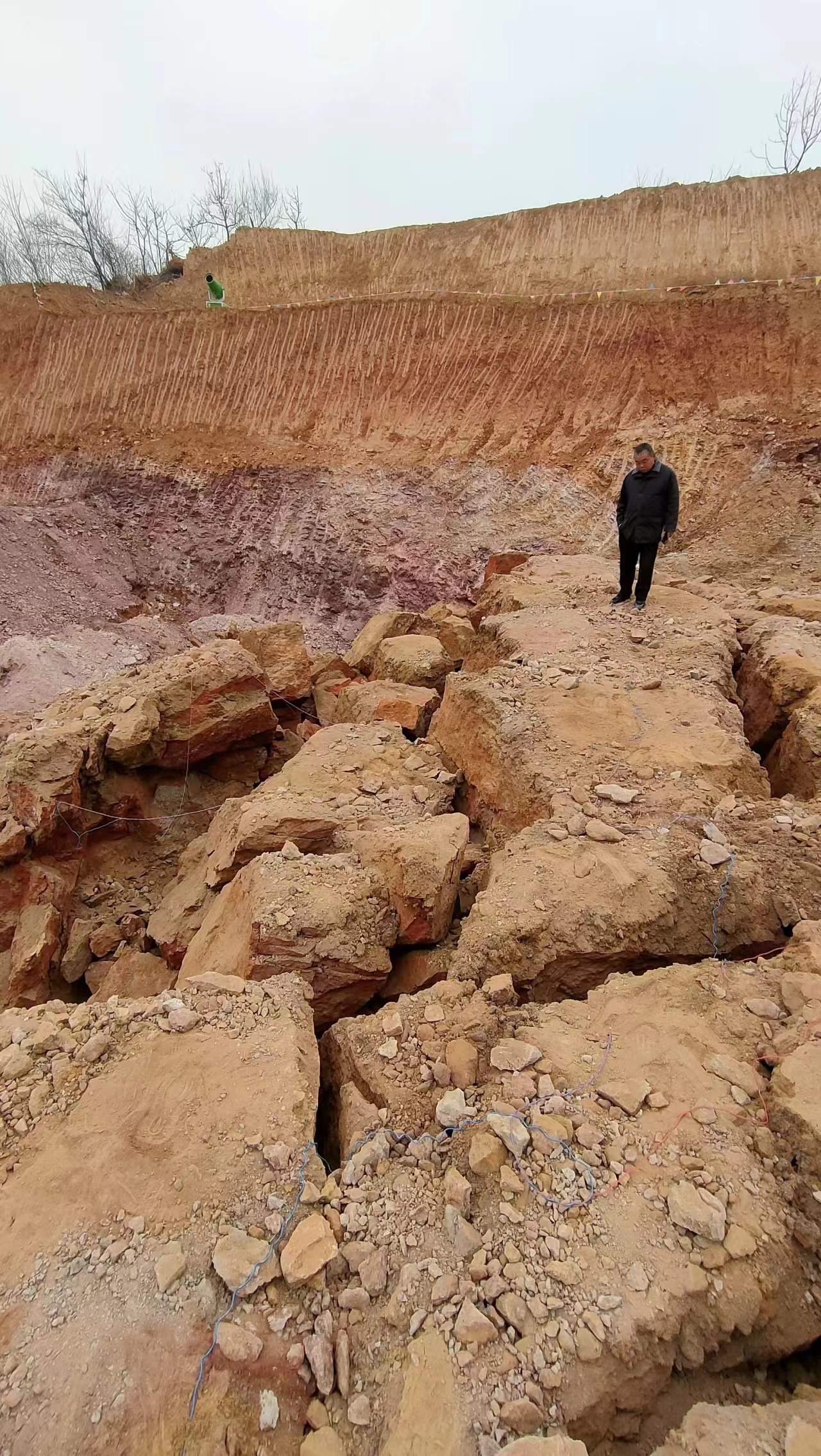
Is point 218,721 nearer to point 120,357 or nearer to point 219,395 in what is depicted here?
point 219,395

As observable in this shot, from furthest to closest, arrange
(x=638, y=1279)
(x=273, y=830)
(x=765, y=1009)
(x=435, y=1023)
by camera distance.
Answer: (x=273, y=830) → (x=435, y=1023) → (x=765, y=1009) → (x=638, y=1279)

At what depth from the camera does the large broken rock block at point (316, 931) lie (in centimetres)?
324

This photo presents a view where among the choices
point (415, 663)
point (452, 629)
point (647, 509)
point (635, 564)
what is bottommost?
point (415, 663)

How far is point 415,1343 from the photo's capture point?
1793 mm

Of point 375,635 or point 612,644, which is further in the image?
point 375,635

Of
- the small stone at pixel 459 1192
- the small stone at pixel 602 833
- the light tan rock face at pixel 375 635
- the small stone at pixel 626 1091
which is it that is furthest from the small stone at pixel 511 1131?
the light tan rock face at pixel 375 635

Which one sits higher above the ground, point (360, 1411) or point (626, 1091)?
point (626, 1091)

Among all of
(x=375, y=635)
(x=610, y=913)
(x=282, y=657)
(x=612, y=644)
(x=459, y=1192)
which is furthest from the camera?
(x=375, y=635)

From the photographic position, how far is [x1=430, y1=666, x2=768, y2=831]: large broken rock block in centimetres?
412

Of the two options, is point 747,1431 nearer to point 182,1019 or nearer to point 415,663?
point 182,1019

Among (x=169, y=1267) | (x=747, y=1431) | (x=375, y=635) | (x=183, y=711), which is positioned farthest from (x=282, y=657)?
(x=747, y=1431)

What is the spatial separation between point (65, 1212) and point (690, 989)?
92.8 inches

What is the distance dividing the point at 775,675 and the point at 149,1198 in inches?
196

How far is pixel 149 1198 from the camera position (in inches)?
83.9
